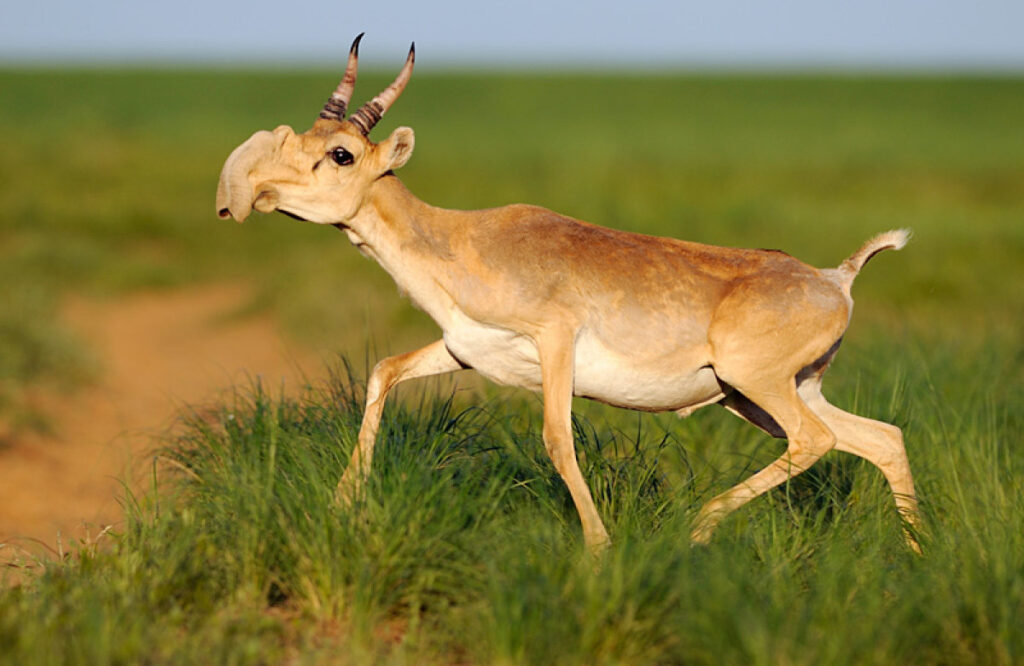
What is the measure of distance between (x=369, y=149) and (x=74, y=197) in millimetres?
19129

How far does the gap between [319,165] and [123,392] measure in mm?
7195

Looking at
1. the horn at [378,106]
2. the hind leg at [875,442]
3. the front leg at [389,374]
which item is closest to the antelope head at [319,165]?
the horn at [378,106]

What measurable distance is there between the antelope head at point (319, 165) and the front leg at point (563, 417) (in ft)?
3.73

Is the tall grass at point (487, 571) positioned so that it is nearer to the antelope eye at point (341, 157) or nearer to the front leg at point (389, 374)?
the front leg at point (389, 374)

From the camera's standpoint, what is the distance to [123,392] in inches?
470

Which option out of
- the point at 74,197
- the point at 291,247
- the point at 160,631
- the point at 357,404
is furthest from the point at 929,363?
the point at 74,197

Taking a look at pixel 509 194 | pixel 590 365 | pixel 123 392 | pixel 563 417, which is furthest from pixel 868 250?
pixel 509 194

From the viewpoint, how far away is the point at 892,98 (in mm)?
65562

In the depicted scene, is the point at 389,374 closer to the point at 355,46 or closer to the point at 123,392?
the point at 355,46

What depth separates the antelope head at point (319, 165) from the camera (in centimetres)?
544

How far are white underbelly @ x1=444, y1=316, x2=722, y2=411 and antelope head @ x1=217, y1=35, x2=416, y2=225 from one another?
82 cm

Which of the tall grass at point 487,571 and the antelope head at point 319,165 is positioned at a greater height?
the antelope head at point 319,165

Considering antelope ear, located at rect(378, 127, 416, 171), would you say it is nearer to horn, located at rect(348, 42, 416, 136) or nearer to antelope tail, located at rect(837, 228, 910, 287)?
horn, located at rect(348, 42, 416, 136)

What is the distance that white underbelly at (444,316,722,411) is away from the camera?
224 inches
